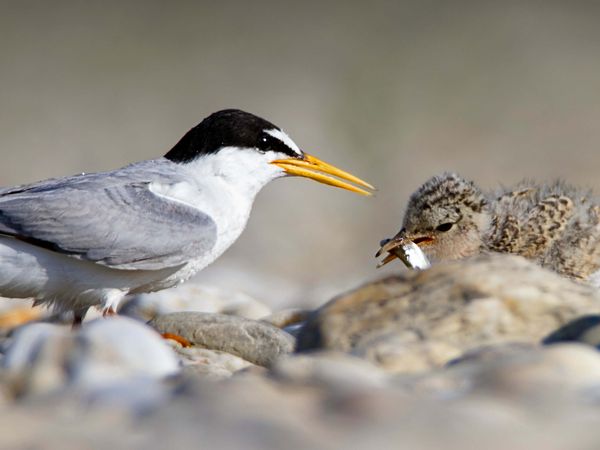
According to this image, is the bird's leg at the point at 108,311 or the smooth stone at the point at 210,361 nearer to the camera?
the smooth stone at the point at 210,361

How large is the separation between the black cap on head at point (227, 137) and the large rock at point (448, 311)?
2180mm

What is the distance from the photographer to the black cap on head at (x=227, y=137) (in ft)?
16.5

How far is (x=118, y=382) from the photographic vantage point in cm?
235

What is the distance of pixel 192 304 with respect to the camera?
550 cm

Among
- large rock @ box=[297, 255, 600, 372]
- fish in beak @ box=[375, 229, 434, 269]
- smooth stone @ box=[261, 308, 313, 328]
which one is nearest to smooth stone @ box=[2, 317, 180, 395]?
large rock @ box=[297, 255, 600, 372]

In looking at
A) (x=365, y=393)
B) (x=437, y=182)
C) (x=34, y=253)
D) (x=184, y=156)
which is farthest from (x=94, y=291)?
(x=365, y=393)

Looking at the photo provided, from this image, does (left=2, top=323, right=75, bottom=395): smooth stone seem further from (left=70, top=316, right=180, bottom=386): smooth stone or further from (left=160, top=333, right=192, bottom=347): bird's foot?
(left=160, top=333, right=192, bottom=347): bird's foot

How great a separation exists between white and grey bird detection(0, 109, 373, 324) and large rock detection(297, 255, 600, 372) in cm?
169

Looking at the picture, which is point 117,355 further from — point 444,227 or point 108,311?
Result: point 444,227

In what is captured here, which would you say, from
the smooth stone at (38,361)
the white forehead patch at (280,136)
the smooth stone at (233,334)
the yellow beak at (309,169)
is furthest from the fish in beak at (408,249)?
the smooth stone at (38,361)

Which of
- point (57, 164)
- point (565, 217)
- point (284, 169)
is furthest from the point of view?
point (57, 164)

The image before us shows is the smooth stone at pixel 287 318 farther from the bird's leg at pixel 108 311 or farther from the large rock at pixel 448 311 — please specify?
the large rock at pixel 448 311

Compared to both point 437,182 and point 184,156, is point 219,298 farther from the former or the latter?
point 437,182

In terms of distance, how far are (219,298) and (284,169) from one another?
89cm
